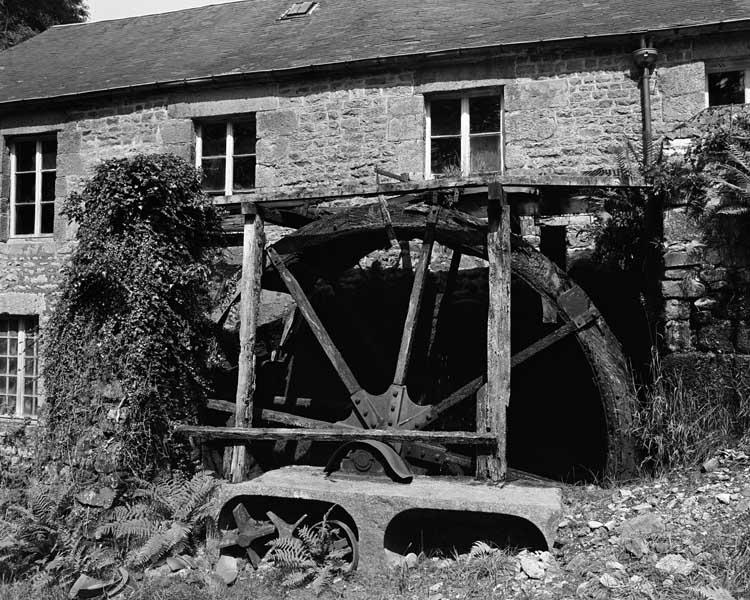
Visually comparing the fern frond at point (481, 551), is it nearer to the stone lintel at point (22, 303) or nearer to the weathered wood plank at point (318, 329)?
the weathered wood plank at point (318, 329)

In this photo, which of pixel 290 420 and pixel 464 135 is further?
pixel 464 135

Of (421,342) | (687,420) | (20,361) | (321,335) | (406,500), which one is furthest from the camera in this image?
(20,361)

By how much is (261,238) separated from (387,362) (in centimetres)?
206

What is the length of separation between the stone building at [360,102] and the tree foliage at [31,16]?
25.3ft

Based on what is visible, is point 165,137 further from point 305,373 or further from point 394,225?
point 394,225

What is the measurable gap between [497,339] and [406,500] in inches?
49.3

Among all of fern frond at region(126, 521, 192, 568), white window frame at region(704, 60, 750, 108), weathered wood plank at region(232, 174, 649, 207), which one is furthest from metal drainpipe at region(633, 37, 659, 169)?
fern frond at region(126, 521, 192, 568)

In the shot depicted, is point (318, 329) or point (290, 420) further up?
point (318, 329)

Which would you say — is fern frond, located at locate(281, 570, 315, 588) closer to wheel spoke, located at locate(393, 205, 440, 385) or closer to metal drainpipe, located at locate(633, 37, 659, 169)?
wheel spoke, located at locate(393, 205, 440, 385)

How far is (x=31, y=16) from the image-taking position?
17.6m

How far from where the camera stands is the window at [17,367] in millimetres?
9406

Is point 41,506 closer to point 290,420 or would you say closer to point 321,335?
point 290,420

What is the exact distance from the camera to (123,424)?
5.89 meters

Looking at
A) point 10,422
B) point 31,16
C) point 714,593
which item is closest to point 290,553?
point 714,593
